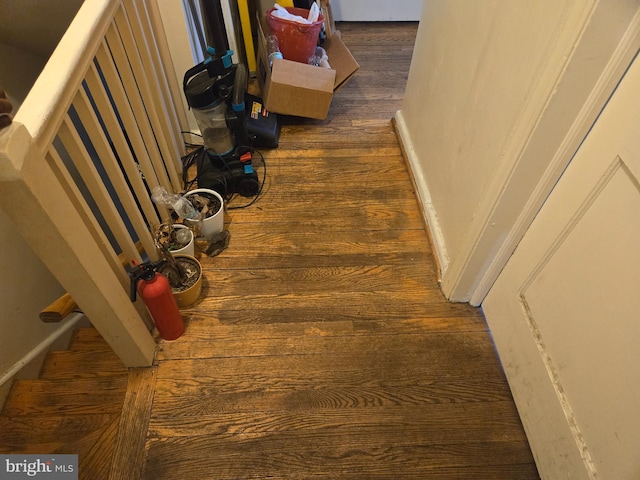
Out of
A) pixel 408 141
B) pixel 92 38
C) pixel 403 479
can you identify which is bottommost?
pixel 403 479

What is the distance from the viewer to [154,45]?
1611mm

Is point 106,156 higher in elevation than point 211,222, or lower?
higher

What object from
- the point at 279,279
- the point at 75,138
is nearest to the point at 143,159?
the point at 75,138

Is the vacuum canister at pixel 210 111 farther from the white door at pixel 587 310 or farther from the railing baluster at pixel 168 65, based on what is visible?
the white door at pixel 587 310

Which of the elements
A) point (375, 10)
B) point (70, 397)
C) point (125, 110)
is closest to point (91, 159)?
point (125, 110)

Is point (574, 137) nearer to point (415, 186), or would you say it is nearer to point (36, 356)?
point (415, 186)

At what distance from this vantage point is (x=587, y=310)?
0.96 meters

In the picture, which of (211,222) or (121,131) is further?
(211,222)

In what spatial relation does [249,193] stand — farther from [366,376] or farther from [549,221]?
[549,221]

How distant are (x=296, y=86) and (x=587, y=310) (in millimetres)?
1649

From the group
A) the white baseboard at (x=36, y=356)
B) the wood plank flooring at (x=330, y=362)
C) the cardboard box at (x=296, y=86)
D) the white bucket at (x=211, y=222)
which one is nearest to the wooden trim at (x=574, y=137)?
the wood plank flooring at (x=330, y=362)

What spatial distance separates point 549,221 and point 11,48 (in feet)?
7.45

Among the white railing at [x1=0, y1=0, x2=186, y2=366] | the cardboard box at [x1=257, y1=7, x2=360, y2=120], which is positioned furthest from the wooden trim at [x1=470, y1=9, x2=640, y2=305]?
the cardboard box at [x1=257, y1=7, x2=360, y2=120]

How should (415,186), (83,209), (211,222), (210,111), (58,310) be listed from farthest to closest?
(415,186) < (210,111) < (211,222) < (58,310) < (83,209)
